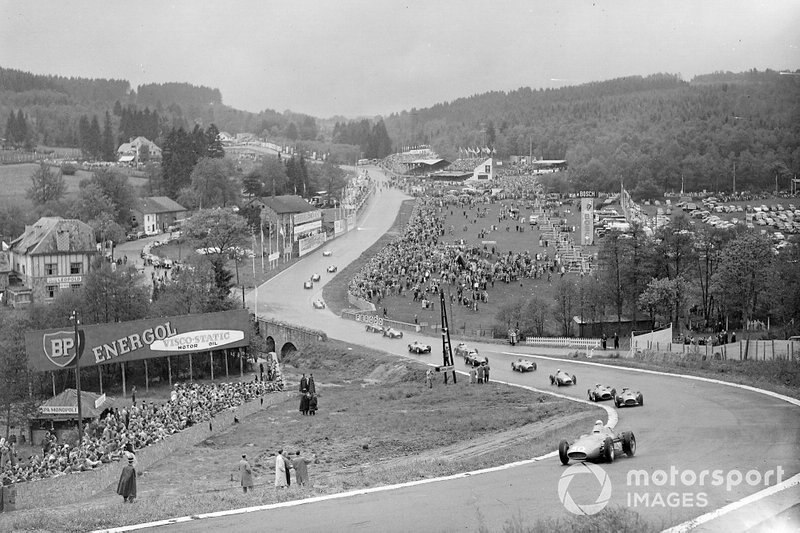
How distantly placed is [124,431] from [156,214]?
86.5 metres

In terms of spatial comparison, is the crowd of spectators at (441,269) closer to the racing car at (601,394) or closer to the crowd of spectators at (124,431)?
the crowd of spectators at (124,431)

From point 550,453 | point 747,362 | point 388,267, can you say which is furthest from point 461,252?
point 550,453

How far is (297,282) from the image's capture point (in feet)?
239

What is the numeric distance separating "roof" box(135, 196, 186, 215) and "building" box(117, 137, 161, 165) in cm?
6115

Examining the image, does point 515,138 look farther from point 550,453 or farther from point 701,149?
point 550,453

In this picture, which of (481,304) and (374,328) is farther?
(481,304)

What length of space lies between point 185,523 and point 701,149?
320ft

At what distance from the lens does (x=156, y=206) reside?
11331cm

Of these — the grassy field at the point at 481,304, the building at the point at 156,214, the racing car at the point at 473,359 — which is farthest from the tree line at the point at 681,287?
the building at the point at 156,214

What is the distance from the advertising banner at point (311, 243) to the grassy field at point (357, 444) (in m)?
44.2

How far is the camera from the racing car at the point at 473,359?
40562mm

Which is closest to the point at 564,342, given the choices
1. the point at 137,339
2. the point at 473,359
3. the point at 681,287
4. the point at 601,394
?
the point at 473,359

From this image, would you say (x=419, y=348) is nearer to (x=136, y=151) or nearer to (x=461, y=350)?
(x=461, y=350)

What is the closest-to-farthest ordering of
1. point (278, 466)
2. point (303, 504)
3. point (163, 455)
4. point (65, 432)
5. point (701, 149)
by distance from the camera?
1. point (303, 504)
2. point (278, 466)
3. point (163, 455)
4. point (65, 432)
5. point (701, 149)
